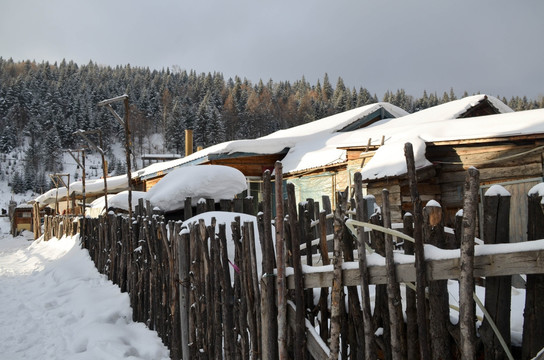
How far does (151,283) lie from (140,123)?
101 metres

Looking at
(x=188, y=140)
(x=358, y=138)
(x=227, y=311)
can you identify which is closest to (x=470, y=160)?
(x=358, y=138)

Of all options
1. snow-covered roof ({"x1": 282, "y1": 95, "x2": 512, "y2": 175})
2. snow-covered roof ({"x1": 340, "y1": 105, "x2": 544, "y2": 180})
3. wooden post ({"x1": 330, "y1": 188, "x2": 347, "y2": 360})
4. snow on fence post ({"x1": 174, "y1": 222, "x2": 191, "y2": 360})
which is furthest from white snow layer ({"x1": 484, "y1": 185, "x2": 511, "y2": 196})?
snow-covered roof ({"x1": 282, "y1": 95, "x2": 512, "y2": 175})

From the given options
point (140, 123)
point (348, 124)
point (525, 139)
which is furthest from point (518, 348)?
point (140, 123)

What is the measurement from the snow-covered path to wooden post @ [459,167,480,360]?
11.8ft

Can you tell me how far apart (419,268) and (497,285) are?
0.32 m

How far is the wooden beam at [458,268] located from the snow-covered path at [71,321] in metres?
3.14

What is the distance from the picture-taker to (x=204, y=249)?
3598 millimetres

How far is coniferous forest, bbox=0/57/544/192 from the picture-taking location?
246 ft

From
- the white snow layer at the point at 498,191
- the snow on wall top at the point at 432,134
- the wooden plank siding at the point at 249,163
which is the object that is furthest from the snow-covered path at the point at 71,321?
the wooden plank siding at the point at 249,163

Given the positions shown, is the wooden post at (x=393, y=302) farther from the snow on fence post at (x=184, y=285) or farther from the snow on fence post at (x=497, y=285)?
the snow on fence post at (x=184, y=285)

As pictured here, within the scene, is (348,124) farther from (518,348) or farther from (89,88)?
(89,88)

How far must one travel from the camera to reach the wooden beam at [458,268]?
1.56 meters

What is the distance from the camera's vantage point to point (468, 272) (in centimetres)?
165

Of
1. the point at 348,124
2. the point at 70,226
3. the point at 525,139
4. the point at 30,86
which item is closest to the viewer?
the point at 525,139
